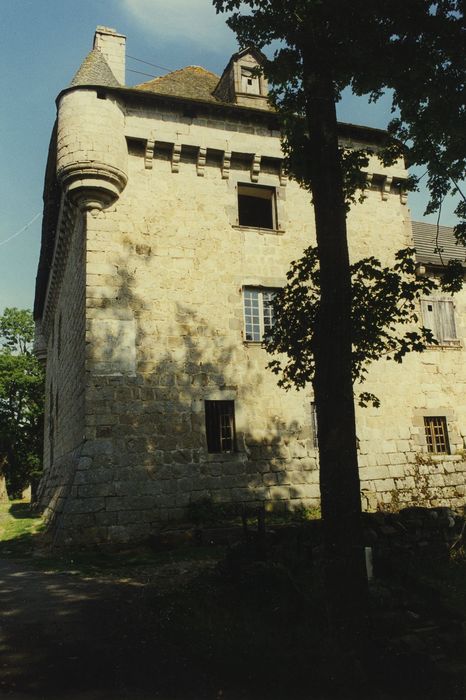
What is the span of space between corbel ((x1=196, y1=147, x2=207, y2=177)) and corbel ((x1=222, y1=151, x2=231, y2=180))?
53 cm

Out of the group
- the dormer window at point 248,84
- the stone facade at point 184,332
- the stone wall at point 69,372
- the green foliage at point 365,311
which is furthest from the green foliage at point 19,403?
the green foliage at point 365,311

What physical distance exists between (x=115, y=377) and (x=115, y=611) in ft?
20.3

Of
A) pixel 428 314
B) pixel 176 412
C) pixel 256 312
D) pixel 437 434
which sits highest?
pixel 428 314

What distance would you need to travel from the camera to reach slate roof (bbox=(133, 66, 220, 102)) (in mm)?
14336

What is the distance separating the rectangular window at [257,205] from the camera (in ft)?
47.7

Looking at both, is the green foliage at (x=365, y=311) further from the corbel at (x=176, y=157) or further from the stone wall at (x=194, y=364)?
the corbel at (x=176, y=157)

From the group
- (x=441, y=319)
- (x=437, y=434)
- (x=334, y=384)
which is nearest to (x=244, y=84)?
(x=441, y=319)

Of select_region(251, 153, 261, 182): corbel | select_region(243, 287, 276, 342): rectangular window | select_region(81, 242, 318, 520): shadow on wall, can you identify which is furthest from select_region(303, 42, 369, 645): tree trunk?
select_region(251, 153, 261, 182): corbel

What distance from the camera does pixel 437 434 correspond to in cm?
1492

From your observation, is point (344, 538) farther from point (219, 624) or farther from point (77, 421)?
point (77, 421)

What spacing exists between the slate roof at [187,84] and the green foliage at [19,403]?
83.6 feet

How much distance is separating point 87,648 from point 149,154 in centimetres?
1124

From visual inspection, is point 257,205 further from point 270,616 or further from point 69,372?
point 270,616

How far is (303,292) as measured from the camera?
740 cm
